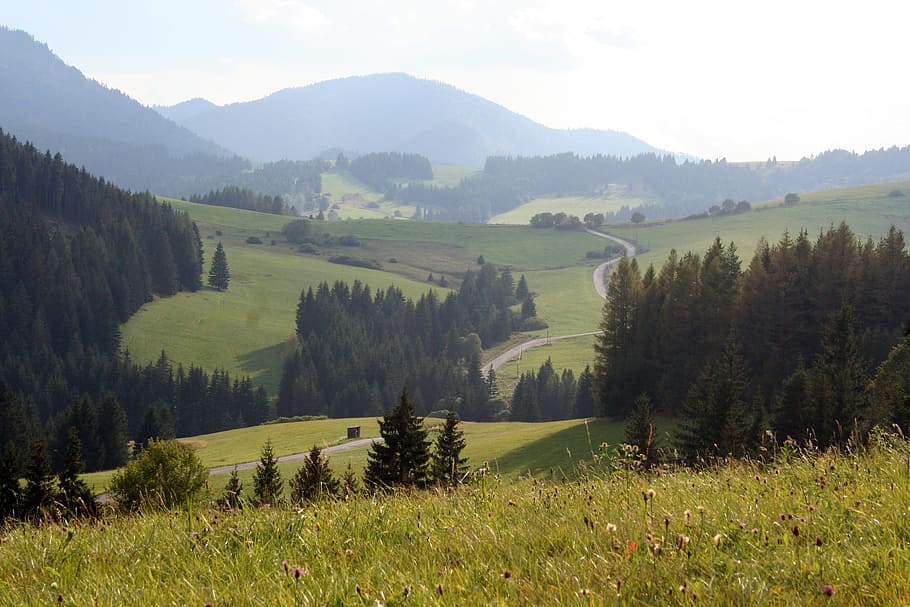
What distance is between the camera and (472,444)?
80.1 metres

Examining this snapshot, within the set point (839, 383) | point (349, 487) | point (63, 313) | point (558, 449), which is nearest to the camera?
point (349, 487)

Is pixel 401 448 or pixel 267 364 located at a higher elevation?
pixel 401 448

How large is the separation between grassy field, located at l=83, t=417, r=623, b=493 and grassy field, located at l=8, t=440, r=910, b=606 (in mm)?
38077

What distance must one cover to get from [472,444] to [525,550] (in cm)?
7550

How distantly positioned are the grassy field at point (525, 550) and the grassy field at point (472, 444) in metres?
38.1

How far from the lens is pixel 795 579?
16.1ft

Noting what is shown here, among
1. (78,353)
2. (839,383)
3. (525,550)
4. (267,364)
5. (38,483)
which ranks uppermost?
(525,550)

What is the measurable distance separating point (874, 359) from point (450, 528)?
7130cm

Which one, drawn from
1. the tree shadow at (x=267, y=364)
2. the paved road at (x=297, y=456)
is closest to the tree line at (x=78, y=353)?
the tree shadow at (x=267, y=364)

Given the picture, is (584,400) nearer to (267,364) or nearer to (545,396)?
(545,396)

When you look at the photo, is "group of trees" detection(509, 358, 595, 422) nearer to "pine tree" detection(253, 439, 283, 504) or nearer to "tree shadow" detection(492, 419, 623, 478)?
"tree shadow" detection(492, 419, 623, 478)

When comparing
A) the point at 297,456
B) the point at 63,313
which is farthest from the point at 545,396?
the point at 63,313

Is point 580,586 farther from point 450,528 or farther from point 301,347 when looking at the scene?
point 301,347

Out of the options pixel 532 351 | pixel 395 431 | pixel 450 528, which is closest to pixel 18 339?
pixel 532 351
